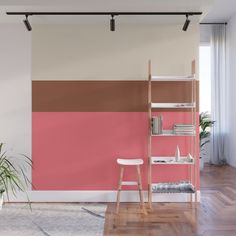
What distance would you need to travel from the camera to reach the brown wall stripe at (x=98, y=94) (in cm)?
438

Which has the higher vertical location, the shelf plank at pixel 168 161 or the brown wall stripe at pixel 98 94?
the brown wall stripe at pixel 98 94

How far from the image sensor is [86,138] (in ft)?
14.4

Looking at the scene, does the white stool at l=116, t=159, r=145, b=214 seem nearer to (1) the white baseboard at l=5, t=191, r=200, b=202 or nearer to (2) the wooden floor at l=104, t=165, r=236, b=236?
(2) the wooden floor at l=104, t=165, r=236, b=236

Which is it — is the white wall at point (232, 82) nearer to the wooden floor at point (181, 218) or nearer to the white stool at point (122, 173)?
the wooden floor at point (181, 218)

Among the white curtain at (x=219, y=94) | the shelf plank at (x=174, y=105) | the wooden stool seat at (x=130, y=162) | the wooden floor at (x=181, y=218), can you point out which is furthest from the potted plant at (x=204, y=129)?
the wooden stool seat at (x=130, y=162)

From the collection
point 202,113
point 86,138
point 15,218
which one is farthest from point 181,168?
point 202,113

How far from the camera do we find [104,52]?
14.4ft

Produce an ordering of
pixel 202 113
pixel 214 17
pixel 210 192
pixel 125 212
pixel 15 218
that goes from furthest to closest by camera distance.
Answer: pixel 202 113, pixel 214 17, pixel 210 192, pixel 125 212, pixel 15 218

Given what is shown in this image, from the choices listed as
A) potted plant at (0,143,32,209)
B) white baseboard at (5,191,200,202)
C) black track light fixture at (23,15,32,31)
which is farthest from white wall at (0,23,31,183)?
white baseboard at (5,191,200,202)

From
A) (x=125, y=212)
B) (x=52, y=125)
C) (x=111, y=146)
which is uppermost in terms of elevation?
(x=52, y=125)

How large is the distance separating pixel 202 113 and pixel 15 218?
15.9 feet

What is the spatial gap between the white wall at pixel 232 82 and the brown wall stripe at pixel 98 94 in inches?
109

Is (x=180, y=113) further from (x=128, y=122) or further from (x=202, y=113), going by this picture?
(x=202, y=113)

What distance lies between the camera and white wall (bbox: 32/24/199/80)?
172 inches
